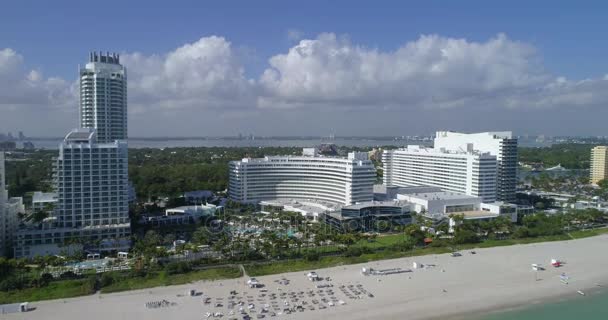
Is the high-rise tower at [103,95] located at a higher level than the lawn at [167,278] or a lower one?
higher

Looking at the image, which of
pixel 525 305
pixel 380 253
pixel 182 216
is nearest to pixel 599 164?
pixel 380 253

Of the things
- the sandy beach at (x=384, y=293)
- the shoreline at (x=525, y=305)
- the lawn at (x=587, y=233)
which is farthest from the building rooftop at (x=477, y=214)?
the shoreline at (x=525, y=305)

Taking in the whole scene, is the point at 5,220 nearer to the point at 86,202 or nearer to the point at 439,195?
the point at 86,202

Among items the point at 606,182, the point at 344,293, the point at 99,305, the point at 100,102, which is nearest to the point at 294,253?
the point at 344,293

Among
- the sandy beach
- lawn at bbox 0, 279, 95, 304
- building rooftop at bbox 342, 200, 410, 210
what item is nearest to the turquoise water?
the sandy beach

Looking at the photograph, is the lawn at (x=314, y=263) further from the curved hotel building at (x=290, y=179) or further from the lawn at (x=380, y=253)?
the curved hotel building at (x=290, y=179)
